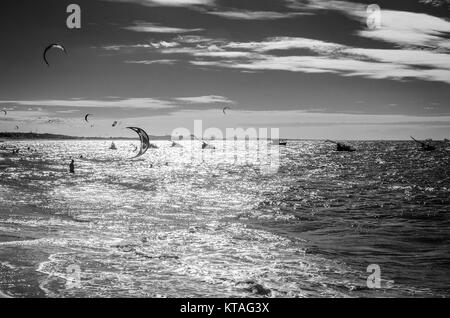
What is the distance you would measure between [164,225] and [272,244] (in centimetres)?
575

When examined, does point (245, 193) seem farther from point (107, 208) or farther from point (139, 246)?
point (139, 246)

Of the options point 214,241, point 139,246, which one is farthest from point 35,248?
point 214,241

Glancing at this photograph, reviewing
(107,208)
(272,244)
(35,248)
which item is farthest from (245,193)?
(35,248)

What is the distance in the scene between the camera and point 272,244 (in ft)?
58.6

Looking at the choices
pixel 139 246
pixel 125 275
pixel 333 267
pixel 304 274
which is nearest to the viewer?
pixel 125 275

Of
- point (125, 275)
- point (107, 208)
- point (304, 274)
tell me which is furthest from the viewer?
point (107, 208)

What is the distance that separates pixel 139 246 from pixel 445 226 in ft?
56.1

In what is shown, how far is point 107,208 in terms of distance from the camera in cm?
2594

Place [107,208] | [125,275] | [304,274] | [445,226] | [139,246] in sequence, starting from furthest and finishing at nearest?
[107,208]
[445,226]
[139,246]
[304,274]
[125,275]

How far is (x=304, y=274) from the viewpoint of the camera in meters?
13.1

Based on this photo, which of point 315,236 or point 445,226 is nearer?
point 315,236
